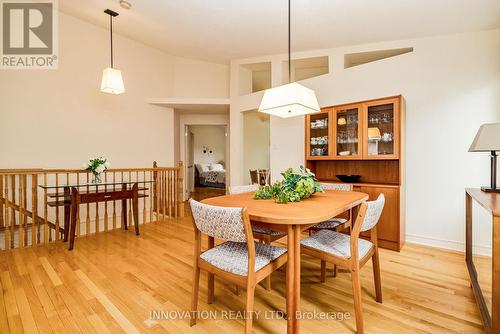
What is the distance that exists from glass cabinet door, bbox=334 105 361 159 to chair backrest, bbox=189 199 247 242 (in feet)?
7.94

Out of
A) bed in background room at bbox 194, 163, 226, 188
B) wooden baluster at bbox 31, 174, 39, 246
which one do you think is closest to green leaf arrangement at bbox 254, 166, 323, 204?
wooden baluster at bbox 31, 174, 39, 246

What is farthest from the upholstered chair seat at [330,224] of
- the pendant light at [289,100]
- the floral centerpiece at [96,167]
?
the floral centerpiece at [96,167]

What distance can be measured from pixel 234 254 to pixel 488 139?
210 cm

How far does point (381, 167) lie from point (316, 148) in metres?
0.87

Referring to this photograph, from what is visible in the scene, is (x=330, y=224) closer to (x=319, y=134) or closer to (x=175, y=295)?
(x=175, y=295)

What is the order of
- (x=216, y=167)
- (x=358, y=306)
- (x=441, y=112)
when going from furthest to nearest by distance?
1. (x=216, y=167)
2. (x=441, y=112)
3. (x=358, y=306)

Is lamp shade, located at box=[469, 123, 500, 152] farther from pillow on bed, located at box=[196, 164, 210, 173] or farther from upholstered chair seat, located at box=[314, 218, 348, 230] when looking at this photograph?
pillow on bed, located at box=[196, 164, 210, 173]

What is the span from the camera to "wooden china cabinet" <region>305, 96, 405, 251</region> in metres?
2.90

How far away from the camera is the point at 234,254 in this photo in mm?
1566

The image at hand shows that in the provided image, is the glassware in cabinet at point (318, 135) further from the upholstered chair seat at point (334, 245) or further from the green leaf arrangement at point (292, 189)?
the upholstered chair seat at point (334, 245)

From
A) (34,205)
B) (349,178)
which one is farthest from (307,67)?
(34,205)

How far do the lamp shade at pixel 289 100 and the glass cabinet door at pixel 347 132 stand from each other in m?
1.24

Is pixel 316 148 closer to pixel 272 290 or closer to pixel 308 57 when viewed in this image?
pixel 308 57

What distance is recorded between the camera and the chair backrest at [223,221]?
1282 millimetres
